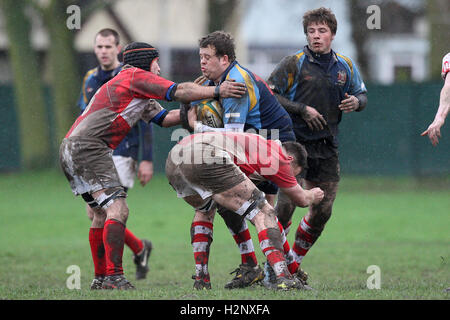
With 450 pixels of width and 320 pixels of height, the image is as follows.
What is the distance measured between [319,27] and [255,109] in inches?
53.9

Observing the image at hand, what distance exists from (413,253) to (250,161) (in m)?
5.24

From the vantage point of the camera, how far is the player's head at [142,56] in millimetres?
6953

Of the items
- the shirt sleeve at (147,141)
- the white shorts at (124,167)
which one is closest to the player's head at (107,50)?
the shirt sleeve at (147,141)

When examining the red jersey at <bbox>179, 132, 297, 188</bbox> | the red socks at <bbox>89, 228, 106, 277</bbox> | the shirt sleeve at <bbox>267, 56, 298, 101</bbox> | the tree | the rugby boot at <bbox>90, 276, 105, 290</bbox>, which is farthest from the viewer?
the tree

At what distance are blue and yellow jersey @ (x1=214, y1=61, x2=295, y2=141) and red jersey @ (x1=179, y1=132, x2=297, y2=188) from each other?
250 millimetres

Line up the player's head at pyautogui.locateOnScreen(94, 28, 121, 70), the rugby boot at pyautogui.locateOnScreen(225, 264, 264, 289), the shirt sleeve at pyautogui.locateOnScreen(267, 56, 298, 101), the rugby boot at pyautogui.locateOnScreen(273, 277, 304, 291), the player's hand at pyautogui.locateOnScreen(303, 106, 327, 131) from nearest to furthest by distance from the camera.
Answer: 1. the rugby boot at pyautogui.locateOnScreen(273, 277, 304, 291)
2. the rugby boot at pyautogui.locateOnScreen(225, 264, 264, 289)
3. the player's hand at pyautogui.locateOnScreen(303, 106, 327, 131)
4. the shirt sleeve at pyautogui.locateOnScreen(267, 56, 298, 101)
5. the player's head at pyautogui.locateOnScreen(94, 28, 121, 70)

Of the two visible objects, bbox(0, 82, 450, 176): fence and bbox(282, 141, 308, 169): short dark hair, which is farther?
bbox(0, 82, 450, 176): fence

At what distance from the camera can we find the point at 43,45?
38812 mm

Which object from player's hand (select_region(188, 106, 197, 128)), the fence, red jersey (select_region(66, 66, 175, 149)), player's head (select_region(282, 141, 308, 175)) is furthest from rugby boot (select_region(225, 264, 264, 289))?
the fence

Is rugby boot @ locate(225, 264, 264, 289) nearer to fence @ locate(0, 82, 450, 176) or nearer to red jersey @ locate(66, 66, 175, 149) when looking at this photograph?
red jersey @ locate(66, 66, 175, 149)

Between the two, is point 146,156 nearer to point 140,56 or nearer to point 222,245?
point 140,56

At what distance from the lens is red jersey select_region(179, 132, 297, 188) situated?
6301 mm
